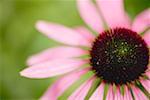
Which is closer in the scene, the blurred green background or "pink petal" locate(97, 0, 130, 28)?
"pink petal" locate(97, 0, 130, 28)

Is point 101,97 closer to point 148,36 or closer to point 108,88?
point 108,88

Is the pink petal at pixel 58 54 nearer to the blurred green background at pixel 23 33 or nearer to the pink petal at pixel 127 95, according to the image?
the pink petal at pixel 127 95

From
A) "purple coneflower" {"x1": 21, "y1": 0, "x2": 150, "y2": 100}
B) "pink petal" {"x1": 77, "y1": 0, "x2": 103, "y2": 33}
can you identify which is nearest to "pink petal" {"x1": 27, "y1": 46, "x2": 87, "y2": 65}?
"purple coneflower" {"x1": 21, "y1": 0, "x2": 150, "y2": 100}

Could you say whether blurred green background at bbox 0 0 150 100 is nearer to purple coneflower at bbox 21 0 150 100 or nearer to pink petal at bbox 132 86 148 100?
purple coneflower at bbox 21 0 150 100

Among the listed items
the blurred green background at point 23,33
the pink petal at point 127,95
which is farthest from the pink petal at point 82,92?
the blurred green background at point 23,33

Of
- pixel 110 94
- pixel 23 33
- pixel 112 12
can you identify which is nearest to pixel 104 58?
pixel 110 94

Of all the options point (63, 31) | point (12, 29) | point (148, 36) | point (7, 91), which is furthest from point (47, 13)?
point (148, 36)

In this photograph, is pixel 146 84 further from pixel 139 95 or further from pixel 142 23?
pixel 142 23
